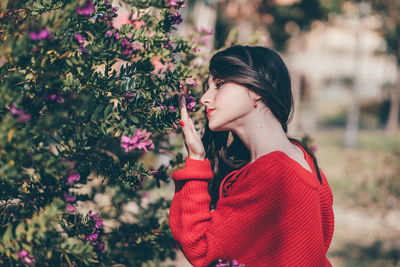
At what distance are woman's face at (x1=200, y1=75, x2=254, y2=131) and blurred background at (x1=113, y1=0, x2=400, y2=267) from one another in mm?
513

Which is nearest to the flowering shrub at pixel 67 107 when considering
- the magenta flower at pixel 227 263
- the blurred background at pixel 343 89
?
the magenta flower at pixel 227 263

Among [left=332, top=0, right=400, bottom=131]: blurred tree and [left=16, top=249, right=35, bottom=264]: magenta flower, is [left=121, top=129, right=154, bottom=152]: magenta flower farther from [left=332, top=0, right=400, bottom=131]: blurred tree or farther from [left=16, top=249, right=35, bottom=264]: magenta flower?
[left=332, top=0, right=400, bottom=131]: blurred tree

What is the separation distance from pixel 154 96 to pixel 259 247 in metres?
0.79

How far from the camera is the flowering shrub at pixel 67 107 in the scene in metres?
1.38

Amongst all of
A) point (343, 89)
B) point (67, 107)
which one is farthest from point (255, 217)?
point (343, 89)

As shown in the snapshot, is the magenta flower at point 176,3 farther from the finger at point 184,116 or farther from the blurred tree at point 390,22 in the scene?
the blurred tree at point 390,22

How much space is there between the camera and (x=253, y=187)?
171 centimetres

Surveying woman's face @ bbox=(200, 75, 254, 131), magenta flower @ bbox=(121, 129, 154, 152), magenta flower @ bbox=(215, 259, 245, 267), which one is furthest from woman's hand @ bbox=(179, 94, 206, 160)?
magenta flower @ bbox=(215, 259, 245, 267)

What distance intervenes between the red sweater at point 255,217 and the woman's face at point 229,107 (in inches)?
9.2

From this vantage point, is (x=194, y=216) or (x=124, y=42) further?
(x=124, y=42)

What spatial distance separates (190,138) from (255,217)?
46 cm

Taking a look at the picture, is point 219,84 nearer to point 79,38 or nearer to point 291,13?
point 79,38

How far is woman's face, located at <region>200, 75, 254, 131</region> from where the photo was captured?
1910 millimetres

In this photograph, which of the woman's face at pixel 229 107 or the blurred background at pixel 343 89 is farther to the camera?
the blurred background at pixel 343 89
